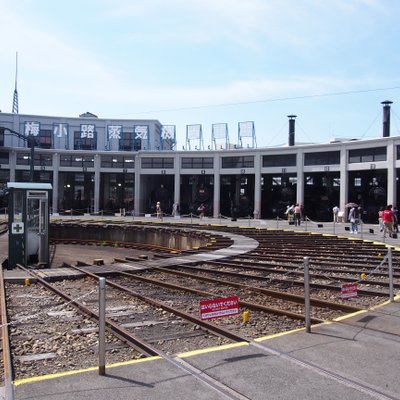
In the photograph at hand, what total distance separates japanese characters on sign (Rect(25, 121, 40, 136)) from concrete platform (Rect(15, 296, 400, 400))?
5536 centimetres

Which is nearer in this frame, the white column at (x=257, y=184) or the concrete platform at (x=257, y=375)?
the concrete platform at (x=257, y=375)

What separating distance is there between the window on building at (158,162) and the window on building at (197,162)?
5.02ft

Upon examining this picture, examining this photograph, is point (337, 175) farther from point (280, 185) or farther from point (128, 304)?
point (128, 304)

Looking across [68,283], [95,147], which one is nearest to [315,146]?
[95,147]

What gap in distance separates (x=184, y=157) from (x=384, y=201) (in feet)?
70.6

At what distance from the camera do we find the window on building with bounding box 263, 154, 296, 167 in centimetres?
4691

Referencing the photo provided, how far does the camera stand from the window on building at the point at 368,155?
3994 centimetres

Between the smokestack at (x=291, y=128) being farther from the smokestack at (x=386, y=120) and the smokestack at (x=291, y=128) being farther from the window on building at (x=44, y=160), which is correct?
the window on building at (x=44, y=160)

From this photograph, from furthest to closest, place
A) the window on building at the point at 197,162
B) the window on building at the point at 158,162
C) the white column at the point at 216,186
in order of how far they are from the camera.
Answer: the window on building at the point at 158,162 < the window on building at the point at 197,162 < the white column at the point at 216,186

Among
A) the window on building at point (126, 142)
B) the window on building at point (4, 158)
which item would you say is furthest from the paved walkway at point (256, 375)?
the window on building at point (4, 158)

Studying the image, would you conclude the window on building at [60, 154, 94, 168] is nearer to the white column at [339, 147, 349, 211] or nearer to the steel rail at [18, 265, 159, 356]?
the white column at [339, 147, 349, 211]

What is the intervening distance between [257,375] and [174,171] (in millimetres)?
47930

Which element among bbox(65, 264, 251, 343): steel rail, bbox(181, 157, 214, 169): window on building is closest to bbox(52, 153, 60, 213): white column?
bbox(181, 157, 214, 169): window on building

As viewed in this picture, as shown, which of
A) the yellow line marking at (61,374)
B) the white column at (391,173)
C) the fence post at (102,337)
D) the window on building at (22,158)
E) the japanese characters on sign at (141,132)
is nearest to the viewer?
the yellow line marking at (61,374)
